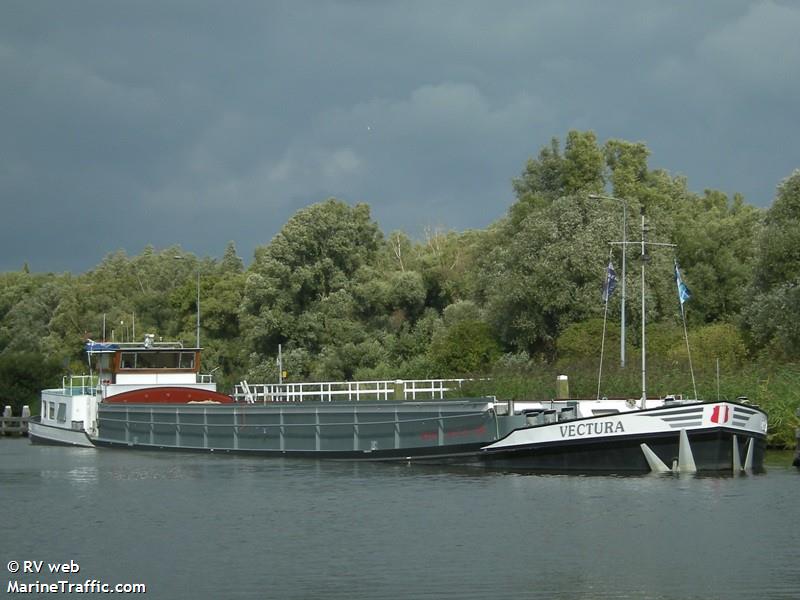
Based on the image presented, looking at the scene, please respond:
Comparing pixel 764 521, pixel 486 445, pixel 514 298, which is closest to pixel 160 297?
pixel 514 298

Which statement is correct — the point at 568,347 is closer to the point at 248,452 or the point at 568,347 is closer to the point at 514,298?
the point at 514,298

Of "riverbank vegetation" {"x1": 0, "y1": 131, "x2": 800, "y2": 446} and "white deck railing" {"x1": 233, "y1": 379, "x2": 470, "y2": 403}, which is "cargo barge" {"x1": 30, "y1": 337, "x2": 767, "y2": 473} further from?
"riverbank vegetation" {"x1": 0, "y1": 131, "x2": 800, "y2": 446}

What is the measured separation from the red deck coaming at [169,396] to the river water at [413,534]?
12.3 m


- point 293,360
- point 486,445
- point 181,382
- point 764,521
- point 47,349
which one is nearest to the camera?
point 764,521

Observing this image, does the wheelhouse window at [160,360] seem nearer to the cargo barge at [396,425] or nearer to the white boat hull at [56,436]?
the cargo barge at [396,425]

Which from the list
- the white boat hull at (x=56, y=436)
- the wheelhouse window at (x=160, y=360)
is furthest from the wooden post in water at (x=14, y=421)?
the wheelhouse window at (x=160, y=360)

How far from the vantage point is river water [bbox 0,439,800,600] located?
21359mm

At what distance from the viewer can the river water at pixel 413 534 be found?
21359mm

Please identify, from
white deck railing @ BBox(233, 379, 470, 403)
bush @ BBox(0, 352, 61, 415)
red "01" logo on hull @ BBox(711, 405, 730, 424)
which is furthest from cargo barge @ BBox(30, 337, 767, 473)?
bush @ BBox(0, 352, 61, 415)

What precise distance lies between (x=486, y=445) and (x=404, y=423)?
153 inches

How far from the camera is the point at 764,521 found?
26891 mm

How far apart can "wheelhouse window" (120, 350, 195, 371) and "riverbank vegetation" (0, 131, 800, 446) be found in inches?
530

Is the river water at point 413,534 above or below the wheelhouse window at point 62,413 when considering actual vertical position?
below

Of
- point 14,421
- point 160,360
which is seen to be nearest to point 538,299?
point 160,360
